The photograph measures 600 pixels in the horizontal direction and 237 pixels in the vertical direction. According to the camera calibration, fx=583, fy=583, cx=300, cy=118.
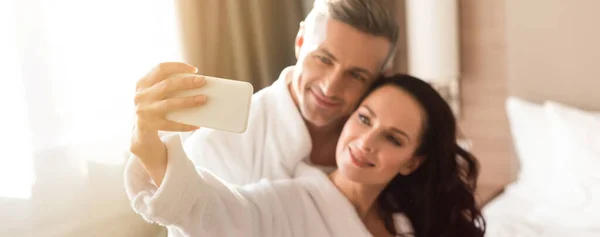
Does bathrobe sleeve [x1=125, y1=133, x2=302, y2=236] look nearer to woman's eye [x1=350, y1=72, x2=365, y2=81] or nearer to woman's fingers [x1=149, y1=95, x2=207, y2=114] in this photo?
woman's fingers [x1=149, y1=95, x2=207, y2=114]

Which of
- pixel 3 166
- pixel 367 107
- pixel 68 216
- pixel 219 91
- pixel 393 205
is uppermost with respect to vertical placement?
pixel 219 91

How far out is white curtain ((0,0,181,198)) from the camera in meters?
1.43

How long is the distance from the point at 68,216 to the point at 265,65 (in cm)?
87

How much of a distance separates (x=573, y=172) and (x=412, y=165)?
75cm

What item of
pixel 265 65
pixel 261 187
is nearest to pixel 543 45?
pixel 265 65

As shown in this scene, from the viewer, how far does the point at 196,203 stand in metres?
0.96

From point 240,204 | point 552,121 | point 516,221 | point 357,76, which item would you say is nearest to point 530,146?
point 552,121

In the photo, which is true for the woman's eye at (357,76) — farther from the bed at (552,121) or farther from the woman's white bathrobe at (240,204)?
the bed at (552,121)

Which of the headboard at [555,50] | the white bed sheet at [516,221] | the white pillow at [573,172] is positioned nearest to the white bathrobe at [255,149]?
the white bed sheet at [516,221]

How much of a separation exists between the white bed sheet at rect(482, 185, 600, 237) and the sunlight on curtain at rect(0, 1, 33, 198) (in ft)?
4.28

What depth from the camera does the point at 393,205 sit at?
1373 millimetres

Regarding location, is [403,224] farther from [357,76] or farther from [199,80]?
[199,80]

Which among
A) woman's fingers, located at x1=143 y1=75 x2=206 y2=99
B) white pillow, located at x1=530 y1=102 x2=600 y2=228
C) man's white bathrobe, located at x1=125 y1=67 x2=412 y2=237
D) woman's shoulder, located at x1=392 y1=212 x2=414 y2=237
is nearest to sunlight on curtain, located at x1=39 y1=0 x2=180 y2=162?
man's white bathrobe, located at x1=125 y1=67 x2=412 y2=237

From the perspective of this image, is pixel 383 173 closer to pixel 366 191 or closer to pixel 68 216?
pixel 366 191
